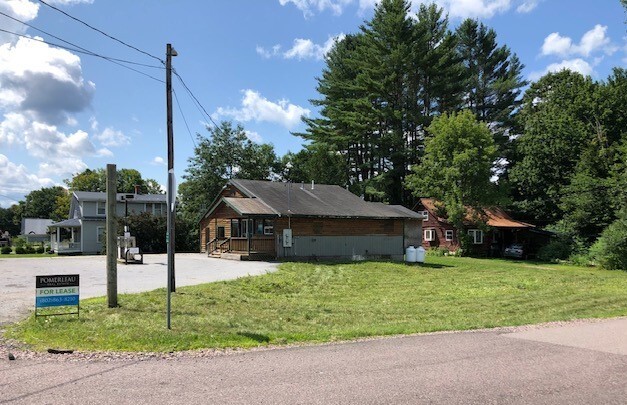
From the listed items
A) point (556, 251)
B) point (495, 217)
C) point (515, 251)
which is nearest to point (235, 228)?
point (515, 251)

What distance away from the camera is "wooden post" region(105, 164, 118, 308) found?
1121cm

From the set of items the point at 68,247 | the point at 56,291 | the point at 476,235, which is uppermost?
the point at 476,235

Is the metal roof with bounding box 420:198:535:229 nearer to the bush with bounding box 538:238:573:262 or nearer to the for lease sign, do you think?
the bush with bounding box 538:238:573:262

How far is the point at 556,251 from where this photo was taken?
43.3 m

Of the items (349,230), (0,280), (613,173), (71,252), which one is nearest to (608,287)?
(349,230)

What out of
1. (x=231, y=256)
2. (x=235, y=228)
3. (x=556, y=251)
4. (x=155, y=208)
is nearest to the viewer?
(x=231, y=256)

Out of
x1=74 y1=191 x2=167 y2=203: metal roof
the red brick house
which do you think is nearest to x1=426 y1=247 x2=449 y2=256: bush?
the red brick house

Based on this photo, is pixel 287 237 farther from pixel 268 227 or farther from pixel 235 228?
pixel 235 228

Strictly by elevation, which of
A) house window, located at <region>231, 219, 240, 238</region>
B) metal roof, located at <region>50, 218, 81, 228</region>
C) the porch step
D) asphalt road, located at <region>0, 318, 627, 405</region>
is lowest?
asphalt road, located at <region>0, 318, 627, 405</region>

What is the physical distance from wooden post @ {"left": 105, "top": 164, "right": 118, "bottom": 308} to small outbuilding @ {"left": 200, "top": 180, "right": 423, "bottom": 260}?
17.8 metres

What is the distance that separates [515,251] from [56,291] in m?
44.2

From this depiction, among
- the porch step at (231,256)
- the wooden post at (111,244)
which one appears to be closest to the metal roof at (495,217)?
the porch step at (231,256)

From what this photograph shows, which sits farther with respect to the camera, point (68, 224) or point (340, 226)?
point (68, 224)

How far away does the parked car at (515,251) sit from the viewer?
46.5 metres
